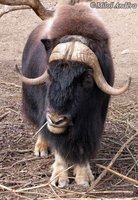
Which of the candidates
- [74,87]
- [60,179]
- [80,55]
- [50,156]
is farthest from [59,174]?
[80,55]

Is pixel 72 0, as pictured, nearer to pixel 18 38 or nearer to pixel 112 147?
pixel 112 147

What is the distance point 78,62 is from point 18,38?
587cm

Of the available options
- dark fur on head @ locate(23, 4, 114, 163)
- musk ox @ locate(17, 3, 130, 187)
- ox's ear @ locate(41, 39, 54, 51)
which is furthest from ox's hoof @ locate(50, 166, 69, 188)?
ox's ear @ locate(41, 39, 54, 51)

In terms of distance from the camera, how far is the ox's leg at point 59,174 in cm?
300

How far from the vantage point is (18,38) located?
27.7 feet

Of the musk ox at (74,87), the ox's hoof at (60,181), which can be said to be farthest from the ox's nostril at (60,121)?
the ox's hoof at (60,181)

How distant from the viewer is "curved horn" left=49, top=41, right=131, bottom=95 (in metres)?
2.69

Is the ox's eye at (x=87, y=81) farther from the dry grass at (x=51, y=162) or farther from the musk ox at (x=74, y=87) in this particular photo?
the dry grass at (x=51, y=162)

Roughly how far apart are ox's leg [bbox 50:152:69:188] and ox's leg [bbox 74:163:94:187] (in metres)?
0.07

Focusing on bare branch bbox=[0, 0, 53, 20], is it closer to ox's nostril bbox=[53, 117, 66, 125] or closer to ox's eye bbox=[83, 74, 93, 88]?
ox's eye bbox=[83, 74, 93, 88]

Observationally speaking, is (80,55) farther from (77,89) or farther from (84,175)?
(84,175)

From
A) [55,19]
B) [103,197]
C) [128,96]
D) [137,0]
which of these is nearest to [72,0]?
[55,19]

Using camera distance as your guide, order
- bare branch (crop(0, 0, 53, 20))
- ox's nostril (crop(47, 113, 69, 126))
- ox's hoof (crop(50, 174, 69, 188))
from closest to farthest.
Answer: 1. ox's nostril (crop(47, 113, 69, 126))
2. ox's hoof (crop(50, 174, 69, 188))
3. bare branch (crop(0, 0, 53, 20))

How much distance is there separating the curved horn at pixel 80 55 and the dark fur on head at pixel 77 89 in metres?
0.03
